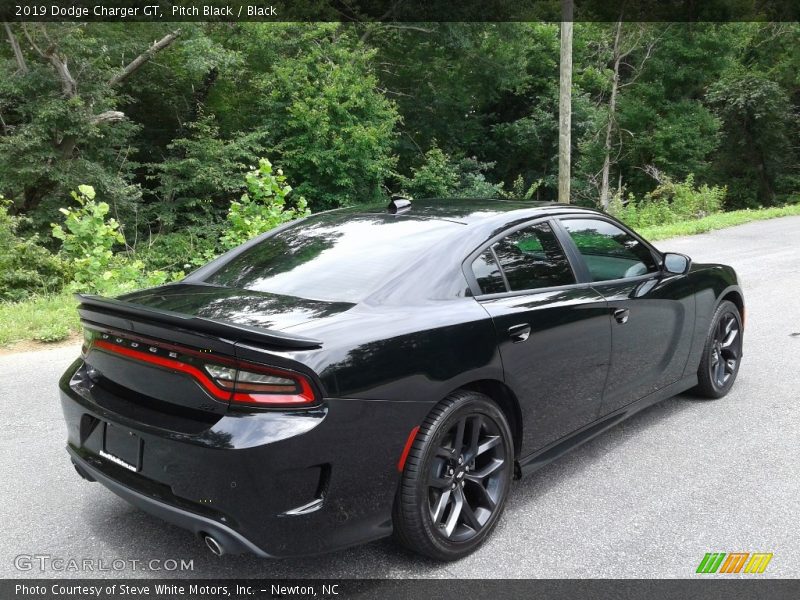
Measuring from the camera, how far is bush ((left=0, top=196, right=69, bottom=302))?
10969 mm

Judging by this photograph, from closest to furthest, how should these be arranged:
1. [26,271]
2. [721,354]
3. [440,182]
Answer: [721,354], [26,271], [440,182]

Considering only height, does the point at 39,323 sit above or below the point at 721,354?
below

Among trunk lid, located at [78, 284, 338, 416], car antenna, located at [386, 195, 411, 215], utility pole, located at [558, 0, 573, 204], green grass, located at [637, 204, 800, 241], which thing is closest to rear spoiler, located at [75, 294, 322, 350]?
trunk lid, located at [78, 284, 338, 416]

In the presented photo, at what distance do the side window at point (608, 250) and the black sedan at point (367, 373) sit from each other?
0.07 feet

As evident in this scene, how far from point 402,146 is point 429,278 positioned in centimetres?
2904

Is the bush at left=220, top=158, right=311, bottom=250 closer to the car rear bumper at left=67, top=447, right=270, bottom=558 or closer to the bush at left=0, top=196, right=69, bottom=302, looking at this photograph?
the bush at left=0, top=196, right=69, bottom=302

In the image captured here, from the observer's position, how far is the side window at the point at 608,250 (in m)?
3.83

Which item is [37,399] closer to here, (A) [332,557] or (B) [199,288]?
(B) [199,288]

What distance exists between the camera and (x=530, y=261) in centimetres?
350

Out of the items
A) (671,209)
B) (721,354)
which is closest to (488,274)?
(721,354)

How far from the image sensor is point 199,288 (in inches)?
131

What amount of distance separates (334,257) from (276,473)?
1.27 metres

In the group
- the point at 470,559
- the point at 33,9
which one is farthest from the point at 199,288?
the point at 33,9

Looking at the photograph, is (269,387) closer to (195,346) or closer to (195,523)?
(195,346)
